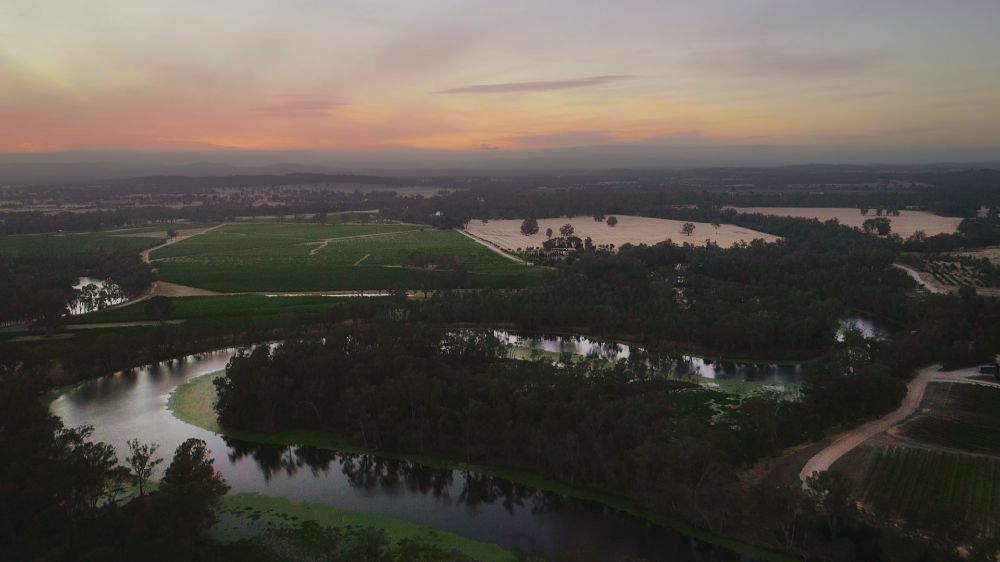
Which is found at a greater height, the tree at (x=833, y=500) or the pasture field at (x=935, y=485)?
the tree at (x=833, y=500)

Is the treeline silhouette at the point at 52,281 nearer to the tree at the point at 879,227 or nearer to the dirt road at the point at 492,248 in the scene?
the dirt road at the point at 492,248

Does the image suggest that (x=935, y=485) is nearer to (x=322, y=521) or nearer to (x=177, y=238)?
(x=322, y=521)

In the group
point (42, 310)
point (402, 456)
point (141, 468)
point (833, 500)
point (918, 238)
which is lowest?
point (402, 456)

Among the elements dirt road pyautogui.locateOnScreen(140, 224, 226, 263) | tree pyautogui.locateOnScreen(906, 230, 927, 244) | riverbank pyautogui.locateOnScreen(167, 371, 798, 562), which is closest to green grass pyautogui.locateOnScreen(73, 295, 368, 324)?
riverbank pyautogui.locateOnScreen(167, 371, 798, 562)

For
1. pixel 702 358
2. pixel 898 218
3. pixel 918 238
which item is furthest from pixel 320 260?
pixel 898 218

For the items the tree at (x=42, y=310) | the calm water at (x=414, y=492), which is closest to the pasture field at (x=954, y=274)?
the calm water at (x=414, y=492)

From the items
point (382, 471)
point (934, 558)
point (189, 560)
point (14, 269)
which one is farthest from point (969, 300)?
point (14, 269)

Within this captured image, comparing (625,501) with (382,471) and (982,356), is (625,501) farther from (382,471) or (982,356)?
(982,356)
